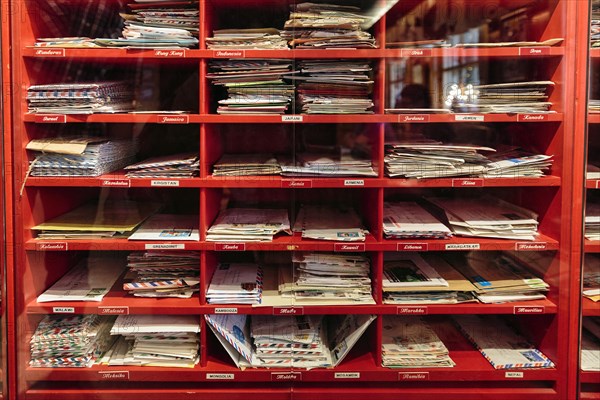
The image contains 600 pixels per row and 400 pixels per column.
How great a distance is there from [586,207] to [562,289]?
1.26ft

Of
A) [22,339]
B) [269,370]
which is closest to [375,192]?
[269,370]

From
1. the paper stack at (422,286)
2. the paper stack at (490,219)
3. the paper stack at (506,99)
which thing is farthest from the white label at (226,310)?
the paper stack at (506,99)

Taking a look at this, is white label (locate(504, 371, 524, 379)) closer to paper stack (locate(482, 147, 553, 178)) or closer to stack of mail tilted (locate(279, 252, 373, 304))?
stack of mail tilted (locate(279, 252, 373, 304))

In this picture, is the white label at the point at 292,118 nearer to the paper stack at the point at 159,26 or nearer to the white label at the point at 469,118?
the paper stack at the point at 159,26

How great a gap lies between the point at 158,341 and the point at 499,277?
1620 mm

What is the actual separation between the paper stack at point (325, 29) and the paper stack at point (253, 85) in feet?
0.44

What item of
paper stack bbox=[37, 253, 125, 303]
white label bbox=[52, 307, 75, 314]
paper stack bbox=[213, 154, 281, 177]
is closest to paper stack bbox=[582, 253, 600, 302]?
paper stack bbox=[213, 154, 281, 177]

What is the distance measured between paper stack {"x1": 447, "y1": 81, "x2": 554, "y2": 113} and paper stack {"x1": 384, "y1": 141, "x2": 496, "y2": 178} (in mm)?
184

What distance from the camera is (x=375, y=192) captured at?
2500mm

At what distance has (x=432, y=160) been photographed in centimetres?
254

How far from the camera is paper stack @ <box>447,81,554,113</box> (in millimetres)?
2498

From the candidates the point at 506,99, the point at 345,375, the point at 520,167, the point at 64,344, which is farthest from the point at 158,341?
the point at 506,99

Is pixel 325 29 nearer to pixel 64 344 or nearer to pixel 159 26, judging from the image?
pixel 159 26

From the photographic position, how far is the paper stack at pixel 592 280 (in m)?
2.59
